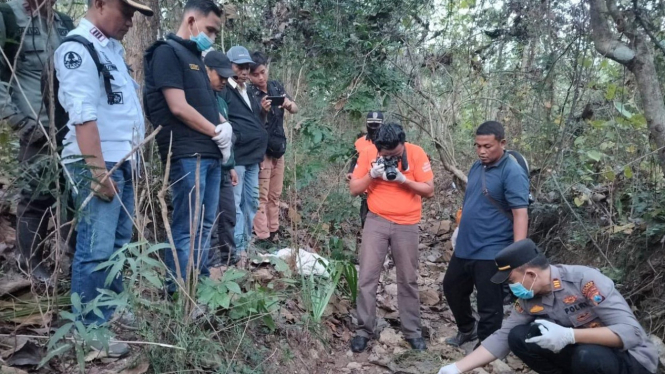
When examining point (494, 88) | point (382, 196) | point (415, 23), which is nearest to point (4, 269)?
point (382, 196)

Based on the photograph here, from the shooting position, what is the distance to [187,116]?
3176 millimetres

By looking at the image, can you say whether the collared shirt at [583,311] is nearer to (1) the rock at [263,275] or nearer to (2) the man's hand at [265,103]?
(1) the rock at [263,275]

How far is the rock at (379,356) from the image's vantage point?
12.9 feet

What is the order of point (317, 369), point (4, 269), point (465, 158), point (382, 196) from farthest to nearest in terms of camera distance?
point (465, 158) < point (382, 196) < point (317, 369) < point (4, 269)

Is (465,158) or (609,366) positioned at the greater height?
(465,158)

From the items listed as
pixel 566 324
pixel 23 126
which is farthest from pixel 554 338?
pixel 23 126

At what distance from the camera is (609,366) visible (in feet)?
9.83

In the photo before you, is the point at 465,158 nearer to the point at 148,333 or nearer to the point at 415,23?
the point at 415,23

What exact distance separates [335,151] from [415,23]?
8.26 feet

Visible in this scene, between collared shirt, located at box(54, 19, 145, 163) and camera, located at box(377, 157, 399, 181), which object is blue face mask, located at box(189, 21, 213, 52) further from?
camera, located at box(377, 157, 399, 181)

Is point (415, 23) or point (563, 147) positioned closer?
point (563, 147)

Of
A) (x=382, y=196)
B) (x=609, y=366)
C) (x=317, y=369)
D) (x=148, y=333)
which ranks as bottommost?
(x=317, y=369)

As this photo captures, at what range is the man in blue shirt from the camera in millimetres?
3783

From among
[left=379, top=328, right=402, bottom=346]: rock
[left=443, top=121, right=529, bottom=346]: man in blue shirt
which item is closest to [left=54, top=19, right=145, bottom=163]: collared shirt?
[left=443, top=121, right=529, bottom=346]: man in blue shirt
